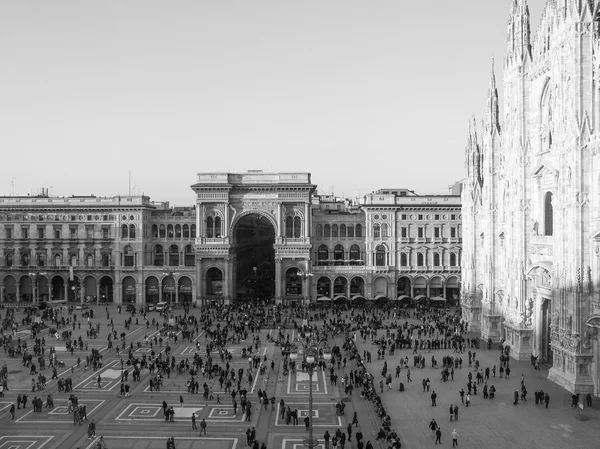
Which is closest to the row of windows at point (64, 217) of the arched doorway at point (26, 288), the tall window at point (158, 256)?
the tall window at point (158, 256)

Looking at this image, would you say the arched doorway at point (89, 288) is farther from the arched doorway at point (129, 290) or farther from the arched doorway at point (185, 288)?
the arched doorway at point (185, 288)

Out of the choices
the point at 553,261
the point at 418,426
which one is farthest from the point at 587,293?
the point at 418,426

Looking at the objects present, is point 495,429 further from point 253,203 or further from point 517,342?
point 253,203

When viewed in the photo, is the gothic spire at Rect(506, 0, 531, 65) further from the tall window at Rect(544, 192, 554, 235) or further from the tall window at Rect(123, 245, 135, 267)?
the tall window at Rect(123, 245, 135, 267)

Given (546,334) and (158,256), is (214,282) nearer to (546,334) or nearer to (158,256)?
(158,256)

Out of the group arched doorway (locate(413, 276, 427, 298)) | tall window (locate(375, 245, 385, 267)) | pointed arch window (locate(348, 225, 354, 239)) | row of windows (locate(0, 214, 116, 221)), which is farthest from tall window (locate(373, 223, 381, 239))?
row of windows (locate(0, 214, 116, 221))

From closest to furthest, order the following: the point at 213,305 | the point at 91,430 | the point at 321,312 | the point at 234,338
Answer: the point at 91,430 < the point at 234,338 < the point at 321,312 < the point at 213,305

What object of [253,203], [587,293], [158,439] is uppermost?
[253,203]
